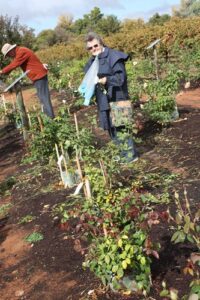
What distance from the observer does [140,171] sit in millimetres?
5336

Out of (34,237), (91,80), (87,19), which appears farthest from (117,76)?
(87,19)

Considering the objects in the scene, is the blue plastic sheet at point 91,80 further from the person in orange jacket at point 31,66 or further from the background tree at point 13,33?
the background tree at point 13,33

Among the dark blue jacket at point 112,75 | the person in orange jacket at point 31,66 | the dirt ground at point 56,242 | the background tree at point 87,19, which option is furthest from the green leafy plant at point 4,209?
the background tree at point 87,19

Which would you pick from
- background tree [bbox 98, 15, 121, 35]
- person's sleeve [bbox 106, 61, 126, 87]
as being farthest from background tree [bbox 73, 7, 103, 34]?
person's sleeve [bbox 106, 61, 126, 87]

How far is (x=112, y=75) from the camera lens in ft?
17.6

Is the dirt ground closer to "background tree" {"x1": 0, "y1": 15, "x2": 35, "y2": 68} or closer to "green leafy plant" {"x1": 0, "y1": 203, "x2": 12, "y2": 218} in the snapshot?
"green leafy plant" {"x1": 0, "y1": 203, "x2": 12, "y2": 218}

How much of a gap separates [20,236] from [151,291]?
1880mm

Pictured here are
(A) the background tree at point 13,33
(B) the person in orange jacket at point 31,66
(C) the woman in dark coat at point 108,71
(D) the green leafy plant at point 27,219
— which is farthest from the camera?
(A) the background tree at point 13,33

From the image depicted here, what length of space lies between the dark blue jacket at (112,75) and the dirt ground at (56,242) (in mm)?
931

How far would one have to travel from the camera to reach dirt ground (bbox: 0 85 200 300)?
3.21 m

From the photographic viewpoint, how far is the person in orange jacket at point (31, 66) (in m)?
7.56

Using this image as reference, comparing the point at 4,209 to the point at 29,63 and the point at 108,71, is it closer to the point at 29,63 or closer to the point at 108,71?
the point at 108,71

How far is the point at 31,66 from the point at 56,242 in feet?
14.0

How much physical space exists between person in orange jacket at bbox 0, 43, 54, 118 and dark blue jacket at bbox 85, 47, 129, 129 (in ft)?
7.60
